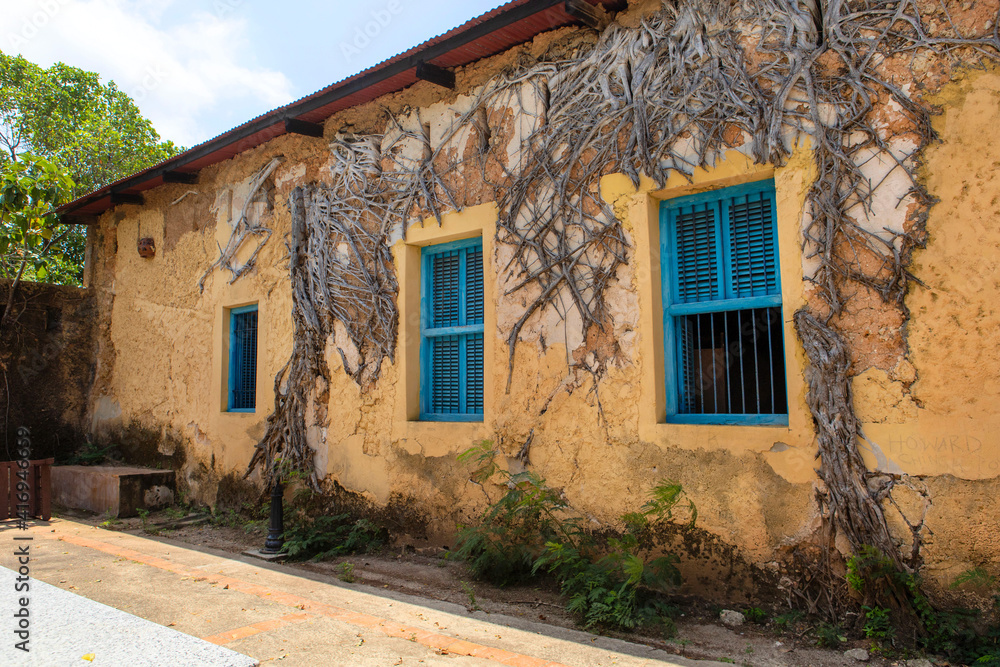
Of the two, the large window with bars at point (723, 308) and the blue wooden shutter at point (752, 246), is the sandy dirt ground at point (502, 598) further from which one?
the blue wooden shutter at point (752, 246)

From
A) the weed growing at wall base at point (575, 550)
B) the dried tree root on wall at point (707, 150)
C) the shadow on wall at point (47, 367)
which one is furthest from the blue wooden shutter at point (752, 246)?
the shadow on wall at point (47, 367)

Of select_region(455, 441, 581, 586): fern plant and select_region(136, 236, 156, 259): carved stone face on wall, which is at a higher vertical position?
select_region(136, 236, 156, 259): carved stone face on wall

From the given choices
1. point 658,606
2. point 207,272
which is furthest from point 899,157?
point 207,272

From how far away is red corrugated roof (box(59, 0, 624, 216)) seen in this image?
16.6ft

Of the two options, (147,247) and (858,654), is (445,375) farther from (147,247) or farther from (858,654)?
(147,247)

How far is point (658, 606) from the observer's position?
13.3ft

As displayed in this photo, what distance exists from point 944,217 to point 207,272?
298 inches

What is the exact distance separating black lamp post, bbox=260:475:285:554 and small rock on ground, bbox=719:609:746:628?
3.84 m

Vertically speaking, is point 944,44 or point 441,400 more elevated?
point 944,44

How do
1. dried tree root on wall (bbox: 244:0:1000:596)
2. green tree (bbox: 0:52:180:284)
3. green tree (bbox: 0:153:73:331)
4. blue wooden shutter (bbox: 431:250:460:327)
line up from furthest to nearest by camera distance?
green tree (bbox: 0:52:180:284), green tree (bbox: 0:153:73:331), blue wooden shutter (bbox: 431:250:460:327), dried tree root on wall (bbox: 244:0:1000:596)

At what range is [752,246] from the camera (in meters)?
4.47

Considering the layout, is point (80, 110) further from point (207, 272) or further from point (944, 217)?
point (944, 217)

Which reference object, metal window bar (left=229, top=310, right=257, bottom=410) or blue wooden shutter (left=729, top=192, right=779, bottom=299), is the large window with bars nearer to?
blue wooden shutter (left=729, top=192, right=779, bottom=299)

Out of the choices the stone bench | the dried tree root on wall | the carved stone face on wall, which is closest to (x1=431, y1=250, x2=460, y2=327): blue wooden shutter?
the dried tree root on wall
